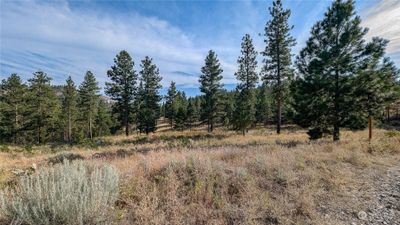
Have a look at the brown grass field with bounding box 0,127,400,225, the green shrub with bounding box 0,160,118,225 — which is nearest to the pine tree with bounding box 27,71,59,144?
the brown grass field with bounding box 0,127,400,225

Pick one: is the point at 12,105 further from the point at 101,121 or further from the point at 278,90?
the point at 278,90

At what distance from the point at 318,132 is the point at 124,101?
2634 cm

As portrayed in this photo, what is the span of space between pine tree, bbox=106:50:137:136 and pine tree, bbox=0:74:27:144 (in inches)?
545

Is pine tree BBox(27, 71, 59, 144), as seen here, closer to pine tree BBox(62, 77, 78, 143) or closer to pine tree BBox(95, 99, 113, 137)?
pine tree BBox(62, 77, 78, 143)

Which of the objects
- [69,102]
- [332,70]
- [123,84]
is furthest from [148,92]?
[332,70]

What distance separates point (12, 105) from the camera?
3631 cm


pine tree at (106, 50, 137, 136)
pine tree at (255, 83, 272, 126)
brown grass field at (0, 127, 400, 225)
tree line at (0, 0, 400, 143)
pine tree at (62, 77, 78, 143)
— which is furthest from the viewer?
pine tree at (255, 83, 272, 126)

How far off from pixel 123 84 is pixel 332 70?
2668 cm

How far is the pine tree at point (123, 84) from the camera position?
33562mm

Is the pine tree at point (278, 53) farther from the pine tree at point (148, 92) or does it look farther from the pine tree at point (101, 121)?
the pine tree at point (101, 121)

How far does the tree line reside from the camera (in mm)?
13789

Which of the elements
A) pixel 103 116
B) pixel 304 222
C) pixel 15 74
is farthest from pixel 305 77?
pixel 103 116

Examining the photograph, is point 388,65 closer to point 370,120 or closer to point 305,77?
point 370,120

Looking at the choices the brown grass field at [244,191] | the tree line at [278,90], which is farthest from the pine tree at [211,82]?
the brown grass field at [244,191]
